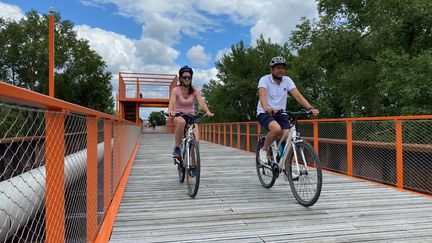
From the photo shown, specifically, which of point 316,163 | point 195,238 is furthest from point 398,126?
point 195,238

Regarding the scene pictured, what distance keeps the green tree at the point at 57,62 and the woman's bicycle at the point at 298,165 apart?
32.4 metres

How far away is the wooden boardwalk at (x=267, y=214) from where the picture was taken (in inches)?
123

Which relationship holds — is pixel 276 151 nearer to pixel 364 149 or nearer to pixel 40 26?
pixel 364 149

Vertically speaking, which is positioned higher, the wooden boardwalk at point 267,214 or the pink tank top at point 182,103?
the pink tank top at point 182,103

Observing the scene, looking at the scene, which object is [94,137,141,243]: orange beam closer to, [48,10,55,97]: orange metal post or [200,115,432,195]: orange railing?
[48,10,55,97]: orange metal post

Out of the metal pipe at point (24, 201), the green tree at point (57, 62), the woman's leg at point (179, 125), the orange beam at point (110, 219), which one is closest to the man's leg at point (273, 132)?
the woman's leg at point (179, 125)

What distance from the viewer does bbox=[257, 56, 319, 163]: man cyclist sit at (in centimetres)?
459

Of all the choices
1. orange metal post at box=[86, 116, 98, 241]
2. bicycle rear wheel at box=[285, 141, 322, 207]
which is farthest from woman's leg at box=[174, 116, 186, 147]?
orange metal post at box=[86, 116, 98, 241]

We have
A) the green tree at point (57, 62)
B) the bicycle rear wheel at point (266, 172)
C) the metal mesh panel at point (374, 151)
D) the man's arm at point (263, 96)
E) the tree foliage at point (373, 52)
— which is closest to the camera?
the man's arm at point (263, 96)

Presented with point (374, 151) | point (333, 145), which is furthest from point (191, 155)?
point (374, 151)

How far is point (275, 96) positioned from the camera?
480cm

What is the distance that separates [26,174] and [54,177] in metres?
0.24

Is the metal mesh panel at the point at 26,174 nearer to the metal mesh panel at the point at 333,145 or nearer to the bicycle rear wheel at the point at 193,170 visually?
the bicycle rear wheel at the point at 193,170

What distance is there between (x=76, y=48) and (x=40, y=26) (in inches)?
144
